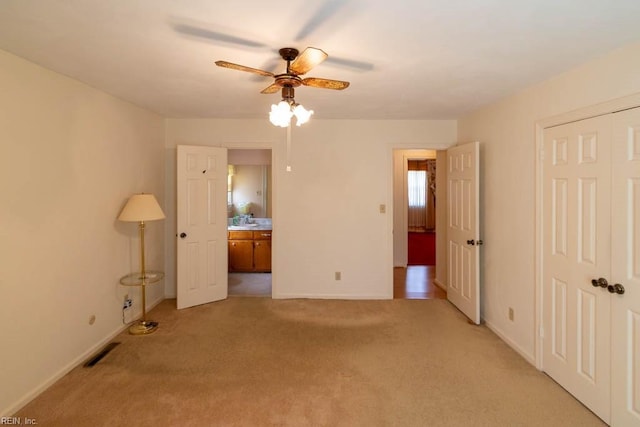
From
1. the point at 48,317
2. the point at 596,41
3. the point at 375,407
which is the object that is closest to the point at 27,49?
the point at 48,317

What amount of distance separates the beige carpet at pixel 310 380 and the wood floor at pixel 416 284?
0.95 m

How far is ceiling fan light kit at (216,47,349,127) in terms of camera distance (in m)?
1.90

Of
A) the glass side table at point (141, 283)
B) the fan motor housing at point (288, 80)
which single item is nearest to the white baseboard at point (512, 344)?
the fan motor housing at point (288, 80)

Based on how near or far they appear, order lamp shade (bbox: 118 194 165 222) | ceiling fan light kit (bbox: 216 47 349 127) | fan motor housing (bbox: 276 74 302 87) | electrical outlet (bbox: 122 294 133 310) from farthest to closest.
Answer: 1. electrical outlet (bbox: 122 294 133 310)
2. lamp shade (bbox: 118 194 165 222)
3. fan motor housing (bbox: 276 74 302 87)
4. ceiling fan light kit (bbox: 216 47 349 127)

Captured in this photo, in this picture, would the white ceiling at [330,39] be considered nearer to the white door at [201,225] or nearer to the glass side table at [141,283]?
the white door at [201,225]

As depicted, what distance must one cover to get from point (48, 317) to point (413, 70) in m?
3.37

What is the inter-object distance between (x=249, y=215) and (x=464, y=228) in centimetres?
407

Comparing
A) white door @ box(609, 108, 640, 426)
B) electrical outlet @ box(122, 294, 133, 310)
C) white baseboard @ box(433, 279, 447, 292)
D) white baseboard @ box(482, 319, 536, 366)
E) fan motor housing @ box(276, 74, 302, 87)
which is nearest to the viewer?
white door @ box(609, 108, 640, 426)

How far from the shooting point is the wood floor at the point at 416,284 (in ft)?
15.9

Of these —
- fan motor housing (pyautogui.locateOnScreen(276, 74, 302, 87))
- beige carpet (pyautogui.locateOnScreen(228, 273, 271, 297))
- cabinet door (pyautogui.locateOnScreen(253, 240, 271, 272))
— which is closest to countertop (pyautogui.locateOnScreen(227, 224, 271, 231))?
cabinet door (pyautogui.locateOnScreen(253, 240, 271, 272))

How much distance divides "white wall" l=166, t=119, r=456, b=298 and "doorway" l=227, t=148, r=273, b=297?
1.25 meters

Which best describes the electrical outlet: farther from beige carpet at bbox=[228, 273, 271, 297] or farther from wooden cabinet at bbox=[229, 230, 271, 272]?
wooden cabinet at bbox=[229, 230, 271, 272]

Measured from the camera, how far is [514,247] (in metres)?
3.24

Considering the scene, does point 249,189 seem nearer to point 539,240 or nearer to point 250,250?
point 250,250
